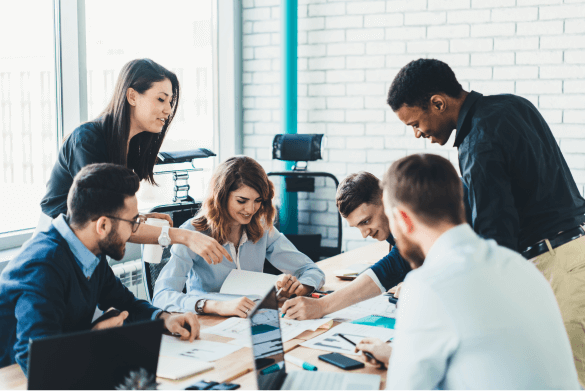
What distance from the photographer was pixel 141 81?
7.27 ft

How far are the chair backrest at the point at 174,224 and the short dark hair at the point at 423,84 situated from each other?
1.22 metres

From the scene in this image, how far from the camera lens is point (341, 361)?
157 cm

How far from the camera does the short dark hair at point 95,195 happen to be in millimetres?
1577

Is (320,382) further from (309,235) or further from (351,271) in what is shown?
(309,235)

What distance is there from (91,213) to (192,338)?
1.64ft

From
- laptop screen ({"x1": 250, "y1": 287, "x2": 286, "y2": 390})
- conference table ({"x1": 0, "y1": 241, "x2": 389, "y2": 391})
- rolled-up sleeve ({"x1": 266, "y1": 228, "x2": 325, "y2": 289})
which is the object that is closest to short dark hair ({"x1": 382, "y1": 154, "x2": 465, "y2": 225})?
laptop screen ({"x1": 250, "y1": 287, "x2": 286, "y2": 390})

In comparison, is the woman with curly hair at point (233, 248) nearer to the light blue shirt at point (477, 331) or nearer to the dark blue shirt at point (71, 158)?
the dark blue shirt at point (71, 158)

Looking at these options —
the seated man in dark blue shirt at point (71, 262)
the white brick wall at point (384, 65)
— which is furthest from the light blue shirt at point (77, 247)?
the white brick wall at point (384, 65)

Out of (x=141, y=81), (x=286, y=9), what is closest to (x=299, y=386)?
(x=141, y=81)

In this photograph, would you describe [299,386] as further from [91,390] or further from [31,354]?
[31,354]

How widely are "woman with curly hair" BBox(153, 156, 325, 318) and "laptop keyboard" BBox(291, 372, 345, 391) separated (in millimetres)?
626

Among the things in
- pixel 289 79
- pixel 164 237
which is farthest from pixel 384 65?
pixel 164 237

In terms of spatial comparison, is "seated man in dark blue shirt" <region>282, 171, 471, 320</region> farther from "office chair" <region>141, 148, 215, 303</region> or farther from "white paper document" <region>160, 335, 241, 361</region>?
"office chair" <region>141, 148, 215, 303</region>

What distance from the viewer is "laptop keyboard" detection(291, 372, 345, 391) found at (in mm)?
1394
